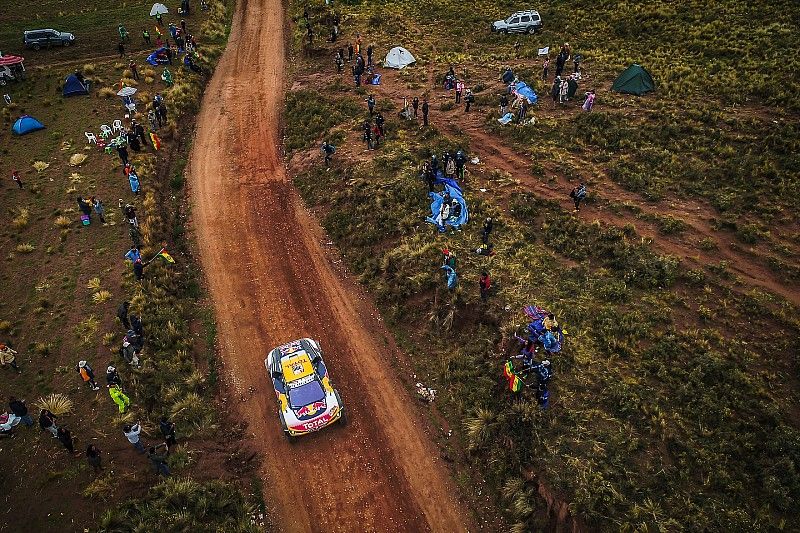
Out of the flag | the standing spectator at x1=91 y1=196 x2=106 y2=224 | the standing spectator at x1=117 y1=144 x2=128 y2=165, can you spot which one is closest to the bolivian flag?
the flag

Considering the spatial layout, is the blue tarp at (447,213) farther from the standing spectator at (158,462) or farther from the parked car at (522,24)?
the parked car at (522,24)

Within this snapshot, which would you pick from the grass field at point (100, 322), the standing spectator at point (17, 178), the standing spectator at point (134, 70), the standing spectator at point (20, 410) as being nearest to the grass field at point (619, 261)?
the grass field at point (100, 322)

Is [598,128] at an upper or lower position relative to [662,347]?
upper

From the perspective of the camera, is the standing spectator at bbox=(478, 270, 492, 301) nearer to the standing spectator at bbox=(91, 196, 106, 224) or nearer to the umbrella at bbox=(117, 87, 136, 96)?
the standing spectator at bbox=(91, 196, 106, 224)

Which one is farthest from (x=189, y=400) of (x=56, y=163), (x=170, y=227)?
(x=56, y=163)

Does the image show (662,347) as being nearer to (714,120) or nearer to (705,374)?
(705,374)

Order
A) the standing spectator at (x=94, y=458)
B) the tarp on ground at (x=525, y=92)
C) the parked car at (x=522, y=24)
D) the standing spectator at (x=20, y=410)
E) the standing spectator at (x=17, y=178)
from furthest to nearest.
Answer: the parked car at (x=522, y=24)
the tarp on ground at (x=525, y=92)
the standing spectator at (x=17, y=178)
the standing spectator at (x=20, y=410)
the standing spectator at (x=94, y=458)

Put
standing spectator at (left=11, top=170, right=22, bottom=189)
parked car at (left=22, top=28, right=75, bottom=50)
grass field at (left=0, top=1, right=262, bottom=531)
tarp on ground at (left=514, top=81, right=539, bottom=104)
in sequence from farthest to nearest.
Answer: parked car at (left=22, top=28, right=75, bottom=50) < tarp on ground at (left=514, top=81, right=539, bottom=104) < standing spectator at (left=11, top=170, right=22, bottom=189) < grass field at (left=0, top=1, right=262, bottom=531)
